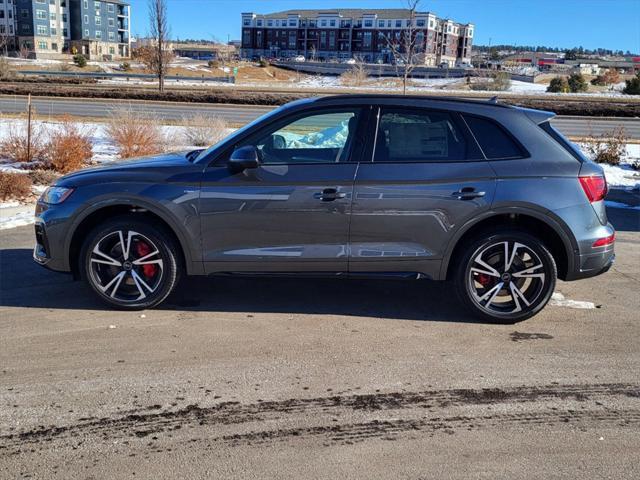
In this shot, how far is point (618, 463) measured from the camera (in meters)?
3.37

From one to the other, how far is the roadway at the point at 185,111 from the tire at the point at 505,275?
20071 mm

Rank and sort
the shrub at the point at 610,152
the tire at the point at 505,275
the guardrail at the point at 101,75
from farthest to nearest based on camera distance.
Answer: the guardrail at the point at 101,75 < the shrub at the point at 610,152 < the tire at the point at 505,275

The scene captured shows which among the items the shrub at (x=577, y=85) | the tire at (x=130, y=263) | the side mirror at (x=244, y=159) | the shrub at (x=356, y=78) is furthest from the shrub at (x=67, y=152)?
the shrub at (x=577, y=85)

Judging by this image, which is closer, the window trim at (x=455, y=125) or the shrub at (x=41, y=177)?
the window trim at (x=455, y=125)

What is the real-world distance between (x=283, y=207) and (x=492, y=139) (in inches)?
71.2

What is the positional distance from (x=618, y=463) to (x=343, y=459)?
1458mm

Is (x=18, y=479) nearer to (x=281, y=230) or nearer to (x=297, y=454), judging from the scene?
(x=297, y=454)

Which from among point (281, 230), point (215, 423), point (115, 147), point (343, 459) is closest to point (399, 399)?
point (343, 459)

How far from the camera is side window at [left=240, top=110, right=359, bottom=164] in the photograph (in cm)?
527

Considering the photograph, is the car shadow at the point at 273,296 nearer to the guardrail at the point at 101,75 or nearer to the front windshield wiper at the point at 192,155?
the front windshield wiper at the point at 192,155

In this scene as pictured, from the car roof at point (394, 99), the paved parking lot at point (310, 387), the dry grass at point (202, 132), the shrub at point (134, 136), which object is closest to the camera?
the paved parking lot at point (310, 387)

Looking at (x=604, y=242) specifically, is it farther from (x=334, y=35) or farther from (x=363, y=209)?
(x=334, y=35)

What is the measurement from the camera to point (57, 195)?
17.6 feet

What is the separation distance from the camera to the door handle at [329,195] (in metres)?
5.09
